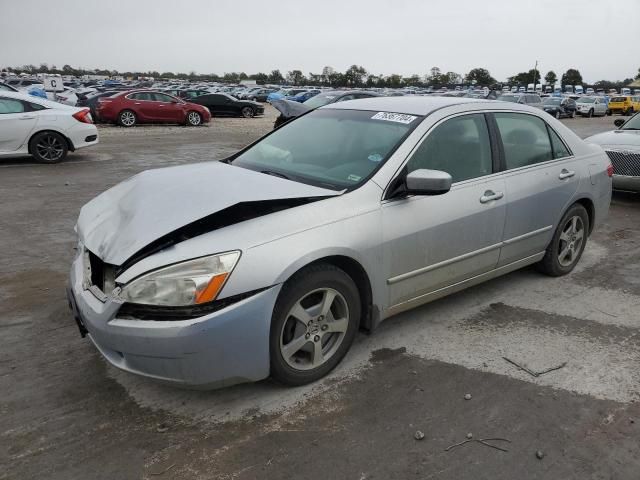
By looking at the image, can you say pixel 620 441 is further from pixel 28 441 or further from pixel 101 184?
pixel 101 184

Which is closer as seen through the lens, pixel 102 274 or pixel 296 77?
pixel 102 274

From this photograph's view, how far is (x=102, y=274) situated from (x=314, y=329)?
1.22 meters

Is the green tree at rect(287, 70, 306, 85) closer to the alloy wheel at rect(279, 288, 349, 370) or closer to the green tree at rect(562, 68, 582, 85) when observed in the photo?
the green tree at rect(562, 68, 582, 85)

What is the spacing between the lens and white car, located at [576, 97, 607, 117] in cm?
3662

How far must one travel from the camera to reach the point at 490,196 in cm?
402

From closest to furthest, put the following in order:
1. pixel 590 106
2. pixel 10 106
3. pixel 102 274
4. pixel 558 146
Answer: pixel 102 274 < pixel 558 146 < pixel 10 106 < pixel 590 106

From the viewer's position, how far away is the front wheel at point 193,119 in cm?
2219

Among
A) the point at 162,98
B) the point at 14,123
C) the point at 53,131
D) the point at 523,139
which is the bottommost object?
the point at 53,131

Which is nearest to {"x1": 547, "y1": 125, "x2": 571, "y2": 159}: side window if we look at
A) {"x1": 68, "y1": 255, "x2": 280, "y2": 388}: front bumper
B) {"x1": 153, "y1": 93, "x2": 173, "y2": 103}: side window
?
{"x1": 68, "y1": 255, "x2": 280, "y2": 388}: front bumper

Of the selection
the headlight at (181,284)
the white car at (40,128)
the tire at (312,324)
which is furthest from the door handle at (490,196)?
the white car at (40,128)

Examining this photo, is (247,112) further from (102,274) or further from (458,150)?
(102,274)

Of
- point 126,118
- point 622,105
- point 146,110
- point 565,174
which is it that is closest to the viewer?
point 565,174

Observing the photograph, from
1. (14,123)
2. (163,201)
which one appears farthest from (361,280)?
(14,123)

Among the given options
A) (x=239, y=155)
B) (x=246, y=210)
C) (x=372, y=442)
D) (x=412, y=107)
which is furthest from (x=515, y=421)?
(x=239, y=155)
